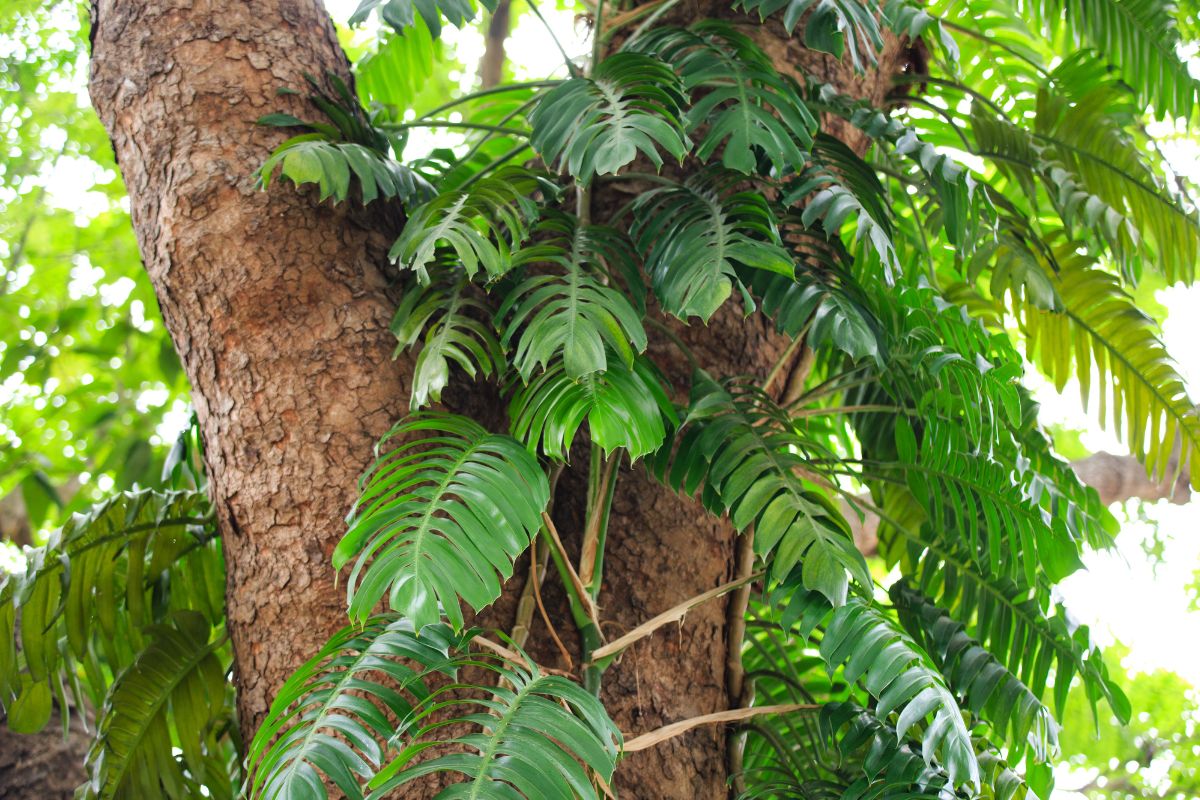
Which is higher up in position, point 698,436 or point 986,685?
point 698,436

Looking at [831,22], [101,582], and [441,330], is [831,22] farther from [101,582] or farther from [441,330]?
[101,582]

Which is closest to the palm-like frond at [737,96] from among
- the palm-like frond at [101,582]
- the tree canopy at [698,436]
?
the tree canopy at [698,436]

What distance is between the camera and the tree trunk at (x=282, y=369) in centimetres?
158

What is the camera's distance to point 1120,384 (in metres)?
2.17

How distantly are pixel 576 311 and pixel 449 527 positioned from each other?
0.34 meters

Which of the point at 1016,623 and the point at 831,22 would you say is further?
the point at 1016,623

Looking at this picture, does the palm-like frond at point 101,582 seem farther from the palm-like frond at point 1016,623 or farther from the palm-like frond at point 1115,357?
the palm-like frond at point 1115,357

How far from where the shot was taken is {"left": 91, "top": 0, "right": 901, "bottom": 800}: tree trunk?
158 centimetres

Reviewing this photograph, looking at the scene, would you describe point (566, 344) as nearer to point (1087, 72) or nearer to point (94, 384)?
point (1087, 72)

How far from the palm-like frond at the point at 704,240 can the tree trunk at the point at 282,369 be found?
0.26 meters

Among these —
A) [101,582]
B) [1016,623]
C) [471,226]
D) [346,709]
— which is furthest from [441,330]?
[1016,623]

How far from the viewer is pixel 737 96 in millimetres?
1567

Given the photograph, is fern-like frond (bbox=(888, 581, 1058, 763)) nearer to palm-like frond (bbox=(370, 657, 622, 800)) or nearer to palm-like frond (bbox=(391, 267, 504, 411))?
palm-like frond (bbox=(370, 657, 622, 800))

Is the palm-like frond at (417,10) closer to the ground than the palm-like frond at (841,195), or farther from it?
farther from it
